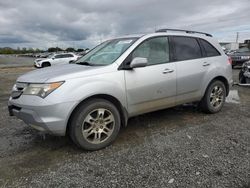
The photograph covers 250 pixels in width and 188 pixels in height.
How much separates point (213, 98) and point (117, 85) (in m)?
2.47

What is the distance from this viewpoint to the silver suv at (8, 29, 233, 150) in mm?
2912

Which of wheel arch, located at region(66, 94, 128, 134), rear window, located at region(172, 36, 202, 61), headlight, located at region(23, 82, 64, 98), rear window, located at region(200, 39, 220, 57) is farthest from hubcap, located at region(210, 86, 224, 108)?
headlight, located at region(23, 82, 64, 98)

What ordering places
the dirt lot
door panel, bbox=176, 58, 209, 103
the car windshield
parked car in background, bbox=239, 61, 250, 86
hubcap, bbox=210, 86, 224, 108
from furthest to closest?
1. parked car in background, bbox=239, 61, 250, 86
2. hubcap, bbox=210, 86, 224, 108
3. door panel, bbox=176, 58, 209, 103
4. the car windshield
5. the dirt lot

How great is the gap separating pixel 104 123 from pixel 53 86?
0.92 metres

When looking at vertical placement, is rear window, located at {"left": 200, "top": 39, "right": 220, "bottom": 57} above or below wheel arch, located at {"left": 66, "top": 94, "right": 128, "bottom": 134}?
above

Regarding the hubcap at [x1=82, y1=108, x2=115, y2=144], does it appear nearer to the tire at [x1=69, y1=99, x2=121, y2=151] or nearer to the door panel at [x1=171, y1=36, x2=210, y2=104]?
the tire at [x1=69, y1=99, x2=121, y2=151]

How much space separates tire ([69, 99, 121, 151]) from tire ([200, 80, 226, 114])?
2.16 metres

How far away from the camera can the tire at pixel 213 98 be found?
4.58m

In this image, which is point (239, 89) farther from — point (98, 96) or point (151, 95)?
point (98, 96)

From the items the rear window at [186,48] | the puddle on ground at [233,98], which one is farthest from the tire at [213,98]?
the puddle on ground at [233,98]

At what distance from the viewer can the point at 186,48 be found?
427 cm

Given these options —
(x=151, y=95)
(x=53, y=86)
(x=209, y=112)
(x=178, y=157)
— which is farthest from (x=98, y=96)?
(x=209, y=112)

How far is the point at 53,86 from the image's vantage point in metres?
2.87

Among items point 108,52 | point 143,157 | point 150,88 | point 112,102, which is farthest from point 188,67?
point 143,157
